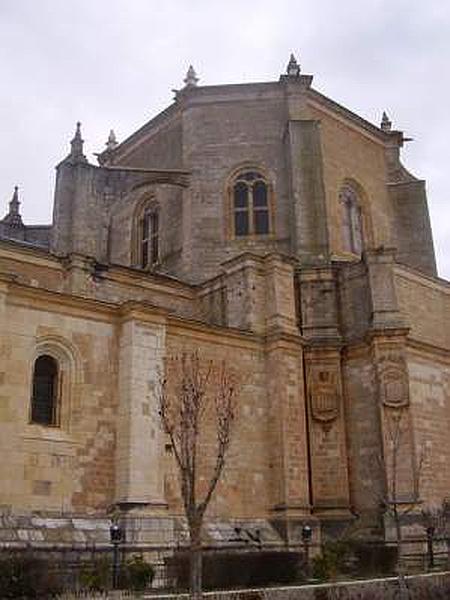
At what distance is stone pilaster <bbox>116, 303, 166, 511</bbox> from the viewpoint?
1586 centimetres

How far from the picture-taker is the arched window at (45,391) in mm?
15797

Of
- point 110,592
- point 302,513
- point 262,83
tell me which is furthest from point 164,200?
point 110,592

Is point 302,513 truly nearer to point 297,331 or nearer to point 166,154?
point 297,331

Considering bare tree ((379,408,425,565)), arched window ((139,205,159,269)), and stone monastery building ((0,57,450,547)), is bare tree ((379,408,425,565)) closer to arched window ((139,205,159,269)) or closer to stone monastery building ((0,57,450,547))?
stone monastery building ((0,57,450,547))

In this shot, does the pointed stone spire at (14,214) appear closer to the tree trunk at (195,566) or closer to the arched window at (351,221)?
the arched window at (351,221)

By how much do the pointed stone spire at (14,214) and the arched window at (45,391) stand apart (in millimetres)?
14578

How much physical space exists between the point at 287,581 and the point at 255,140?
54.9 ft

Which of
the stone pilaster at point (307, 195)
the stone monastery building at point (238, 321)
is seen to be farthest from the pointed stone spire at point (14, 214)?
the stone pilaster at point (307, 195)

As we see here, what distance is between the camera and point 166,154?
2798 cm

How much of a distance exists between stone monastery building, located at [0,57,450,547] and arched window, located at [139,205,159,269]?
6 centimetres

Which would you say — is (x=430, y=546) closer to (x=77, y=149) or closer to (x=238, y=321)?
(x=238, y=321)

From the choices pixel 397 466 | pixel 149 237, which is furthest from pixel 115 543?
pixel 149 237

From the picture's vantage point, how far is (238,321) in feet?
68.2

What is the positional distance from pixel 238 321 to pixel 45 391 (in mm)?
6567
